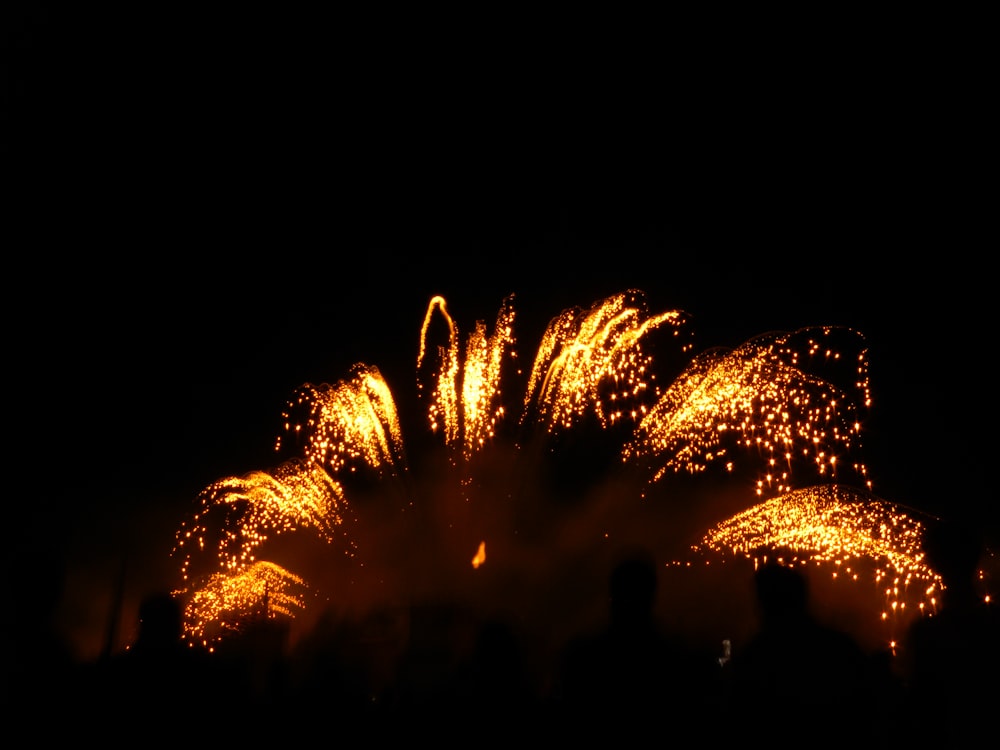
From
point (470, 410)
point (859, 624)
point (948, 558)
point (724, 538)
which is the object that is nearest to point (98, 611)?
point (470, 410)

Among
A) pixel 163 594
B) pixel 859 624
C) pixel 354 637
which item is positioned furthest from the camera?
pixel 859 624

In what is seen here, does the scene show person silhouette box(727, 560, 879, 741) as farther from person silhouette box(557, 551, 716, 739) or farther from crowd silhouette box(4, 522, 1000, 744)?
person silhouette box(557, 551, 716, 739)

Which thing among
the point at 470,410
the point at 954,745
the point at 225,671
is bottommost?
the point at 954,745

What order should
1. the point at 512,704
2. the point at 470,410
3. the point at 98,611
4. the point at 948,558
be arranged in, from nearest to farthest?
the point at 512,704 → the point at 948,558 → the point at 470,410 → the point at 98,611

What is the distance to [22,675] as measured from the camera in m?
4.20

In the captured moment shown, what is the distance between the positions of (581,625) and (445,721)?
1779 centimetres

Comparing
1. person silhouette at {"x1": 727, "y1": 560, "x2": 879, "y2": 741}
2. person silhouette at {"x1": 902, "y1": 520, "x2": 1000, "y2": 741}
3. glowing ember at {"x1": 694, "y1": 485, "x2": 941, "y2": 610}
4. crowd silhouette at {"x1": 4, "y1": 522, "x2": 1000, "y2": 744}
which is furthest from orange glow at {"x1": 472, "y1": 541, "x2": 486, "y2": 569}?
person silhouette at {"x1": 727, "y1": 560, "x2": 879, "y2": 741}

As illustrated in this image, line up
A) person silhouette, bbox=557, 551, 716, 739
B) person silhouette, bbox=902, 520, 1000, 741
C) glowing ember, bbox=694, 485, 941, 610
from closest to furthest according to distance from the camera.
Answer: person silhouette, bbox=557, 551, 716, 739, person silhouette, bbox=902, 520, 1000, 741, glowing ember, bbox=694, 485, 941, 610

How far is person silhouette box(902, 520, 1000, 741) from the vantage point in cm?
450

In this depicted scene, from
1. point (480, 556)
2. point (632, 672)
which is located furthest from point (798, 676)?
point (480, 556)

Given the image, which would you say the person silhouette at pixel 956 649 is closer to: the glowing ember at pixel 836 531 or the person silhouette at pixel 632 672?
the person silhouette at pixel 632 672

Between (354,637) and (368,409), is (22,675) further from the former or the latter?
(368,409)

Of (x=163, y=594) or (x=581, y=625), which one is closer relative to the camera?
(x=163, y=594)

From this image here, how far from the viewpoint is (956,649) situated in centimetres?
463
